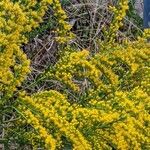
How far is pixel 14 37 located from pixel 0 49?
8 centimetres

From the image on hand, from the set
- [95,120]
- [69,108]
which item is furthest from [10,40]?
[95,120]

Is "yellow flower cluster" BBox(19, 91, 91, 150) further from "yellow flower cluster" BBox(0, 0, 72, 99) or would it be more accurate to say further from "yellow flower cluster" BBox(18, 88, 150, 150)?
"yellow flower cluster" BBox(0, 0, 72, 99)

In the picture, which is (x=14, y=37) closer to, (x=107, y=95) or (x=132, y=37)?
(x=107, y=95)

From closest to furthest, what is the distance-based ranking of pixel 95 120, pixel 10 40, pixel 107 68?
pixel 95 120 → pixel 10 40 → pixel 107 68

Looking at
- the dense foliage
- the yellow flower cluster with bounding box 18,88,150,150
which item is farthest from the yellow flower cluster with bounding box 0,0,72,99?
the yellow flower cluster with bounding box 18,88,150,150

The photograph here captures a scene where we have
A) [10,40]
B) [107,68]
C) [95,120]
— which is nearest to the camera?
[95,120]

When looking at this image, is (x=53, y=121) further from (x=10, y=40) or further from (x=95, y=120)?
(x=10, y=40)

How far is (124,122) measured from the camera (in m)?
2.10

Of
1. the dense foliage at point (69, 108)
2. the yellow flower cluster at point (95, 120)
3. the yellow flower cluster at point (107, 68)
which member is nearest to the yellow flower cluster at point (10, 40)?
the dense foliage at point (69, 108)

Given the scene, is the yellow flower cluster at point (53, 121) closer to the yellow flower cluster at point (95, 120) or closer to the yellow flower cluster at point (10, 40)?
the yellow flower cluster at point (95, 120)

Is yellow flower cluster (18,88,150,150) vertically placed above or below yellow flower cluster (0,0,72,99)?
below

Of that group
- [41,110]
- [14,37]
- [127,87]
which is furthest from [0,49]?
[127,87]

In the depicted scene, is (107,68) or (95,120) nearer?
(95,120)

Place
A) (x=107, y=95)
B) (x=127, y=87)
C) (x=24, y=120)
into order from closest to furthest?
(x=24, y=120) < (x=107, y=95) < (x=127, y=87)
